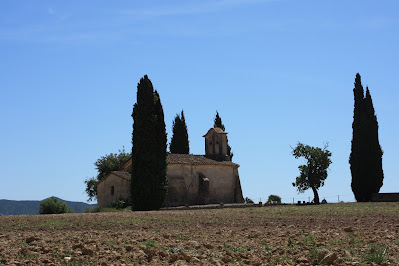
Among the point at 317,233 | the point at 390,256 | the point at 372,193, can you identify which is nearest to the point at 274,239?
the point at 317,233

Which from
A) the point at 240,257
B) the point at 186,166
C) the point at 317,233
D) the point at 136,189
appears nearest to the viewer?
the point at 240,257

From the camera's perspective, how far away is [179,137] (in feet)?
202

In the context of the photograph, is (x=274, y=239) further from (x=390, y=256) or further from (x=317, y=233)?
(x=390, y=256)

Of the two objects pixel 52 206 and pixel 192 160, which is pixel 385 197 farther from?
pixel 52 206

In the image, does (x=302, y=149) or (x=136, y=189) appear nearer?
(x=136, y=189)

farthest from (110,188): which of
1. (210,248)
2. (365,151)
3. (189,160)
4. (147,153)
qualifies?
(210,248)

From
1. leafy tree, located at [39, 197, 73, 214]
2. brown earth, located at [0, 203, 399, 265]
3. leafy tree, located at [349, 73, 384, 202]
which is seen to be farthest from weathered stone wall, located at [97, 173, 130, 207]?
brown earth, located at [0, 203, 399, 265]

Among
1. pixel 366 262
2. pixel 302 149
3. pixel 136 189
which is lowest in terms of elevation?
pixel 366 262

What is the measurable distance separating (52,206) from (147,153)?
1079 cm

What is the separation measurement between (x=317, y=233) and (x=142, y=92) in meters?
26.6

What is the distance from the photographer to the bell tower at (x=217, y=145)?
5859 cm

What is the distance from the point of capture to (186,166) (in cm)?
5206

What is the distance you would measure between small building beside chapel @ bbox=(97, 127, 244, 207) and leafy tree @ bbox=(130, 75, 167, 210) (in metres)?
7.71

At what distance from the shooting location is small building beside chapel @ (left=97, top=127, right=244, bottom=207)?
49438 millimetres
